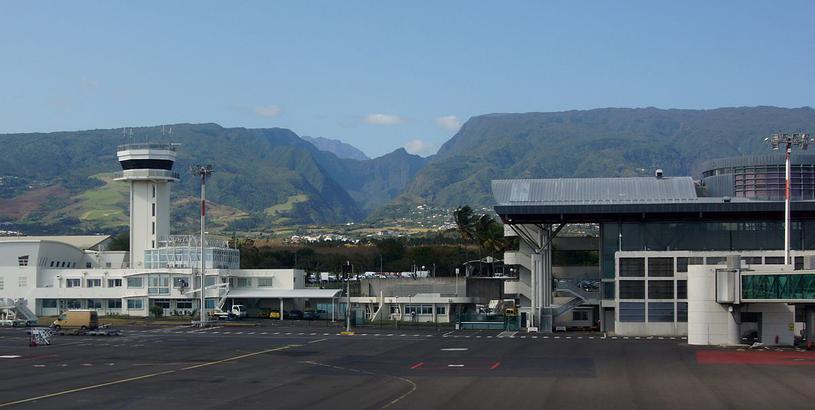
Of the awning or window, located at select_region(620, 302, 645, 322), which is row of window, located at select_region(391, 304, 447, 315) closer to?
the awning

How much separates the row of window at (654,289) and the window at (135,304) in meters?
64.7

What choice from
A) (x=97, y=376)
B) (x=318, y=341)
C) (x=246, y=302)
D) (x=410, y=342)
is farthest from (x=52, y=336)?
(x=246, y=302)

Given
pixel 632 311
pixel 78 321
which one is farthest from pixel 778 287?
pixel 78 321

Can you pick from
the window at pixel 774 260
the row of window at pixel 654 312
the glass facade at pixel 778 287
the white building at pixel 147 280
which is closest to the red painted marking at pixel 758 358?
the glass facade at pixel 778 287

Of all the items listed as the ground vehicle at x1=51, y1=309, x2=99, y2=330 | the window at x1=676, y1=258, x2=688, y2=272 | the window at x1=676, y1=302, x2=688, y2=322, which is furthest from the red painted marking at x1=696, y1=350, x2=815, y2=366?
the ground vehicle at x1=51, y1=309, x2=99, y2=330

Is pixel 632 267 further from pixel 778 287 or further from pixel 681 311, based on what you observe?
pixel 778 287

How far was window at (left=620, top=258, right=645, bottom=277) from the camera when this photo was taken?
100938mm

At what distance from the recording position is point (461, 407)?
4375cm

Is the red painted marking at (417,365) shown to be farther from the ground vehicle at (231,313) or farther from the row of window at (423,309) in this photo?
the row of window at (423,309)

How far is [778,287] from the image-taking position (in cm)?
7681

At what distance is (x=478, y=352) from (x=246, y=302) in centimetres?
7100

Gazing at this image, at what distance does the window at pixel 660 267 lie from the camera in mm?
100125

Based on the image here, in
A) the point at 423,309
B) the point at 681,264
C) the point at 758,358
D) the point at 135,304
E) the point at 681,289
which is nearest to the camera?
the point at 758,358

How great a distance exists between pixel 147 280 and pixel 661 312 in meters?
68.0
